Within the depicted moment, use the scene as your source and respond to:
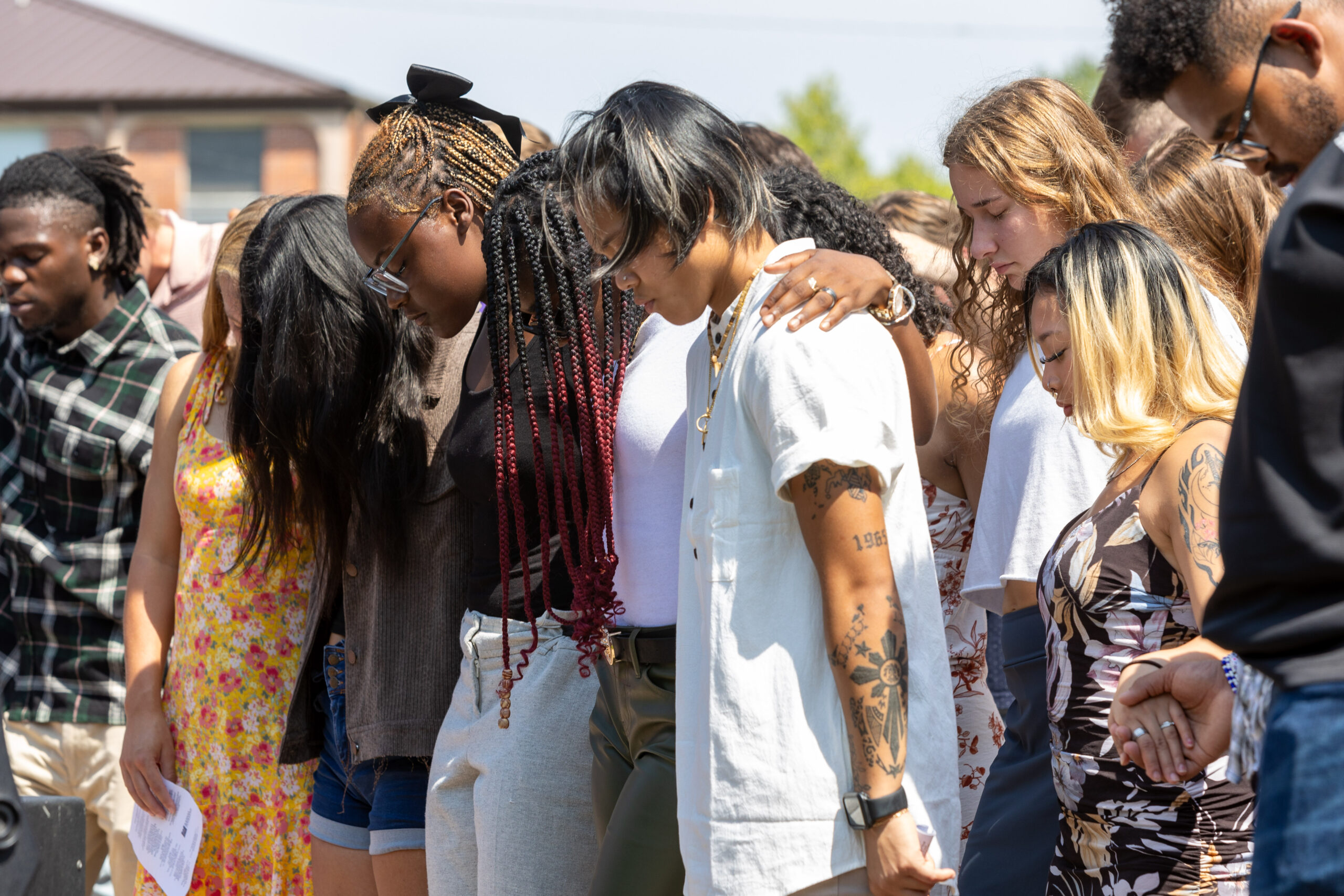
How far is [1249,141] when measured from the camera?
4.67 ft

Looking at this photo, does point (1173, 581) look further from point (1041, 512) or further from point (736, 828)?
point (736, 828)

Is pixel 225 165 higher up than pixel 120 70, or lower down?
lower down

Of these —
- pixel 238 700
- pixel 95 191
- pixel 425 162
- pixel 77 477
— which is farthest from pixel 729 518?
pixel 95 191

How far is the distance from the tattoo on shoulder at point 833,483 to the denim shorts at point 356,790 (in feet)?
4.18

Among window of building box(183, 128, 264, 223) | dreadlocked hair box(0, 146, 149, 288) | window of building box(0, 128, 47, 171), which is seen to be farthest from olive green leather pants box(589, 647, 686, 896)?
window of building box(0, 128, 47, 171)

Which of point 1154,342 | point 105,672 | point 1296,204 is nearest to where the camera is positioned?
point 1296,204

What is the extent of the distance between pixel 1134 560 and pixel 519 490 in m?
Result: 1.11

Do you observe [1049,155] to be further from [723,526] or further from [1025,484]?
[723,526]

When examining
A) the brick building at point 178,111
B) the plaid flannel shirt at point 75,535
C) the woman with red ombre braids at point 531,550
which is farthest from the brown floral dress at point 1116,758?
the brick building at point 178,111

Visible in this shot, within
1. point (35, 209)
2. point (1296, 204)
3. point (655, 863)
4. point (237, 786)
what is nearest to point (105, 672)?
point (237, 786)

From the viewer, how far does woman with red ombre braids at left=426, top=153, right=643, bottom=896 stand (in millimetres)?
2359

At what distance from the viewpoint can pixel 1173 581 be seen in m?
1.90

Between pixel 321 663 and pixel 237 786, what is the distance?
16.4 inches

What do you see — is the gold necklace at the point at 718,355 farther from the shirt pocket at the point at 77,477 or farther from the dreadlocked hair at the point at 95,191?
the dreadlocked hair at the point at 95,191
